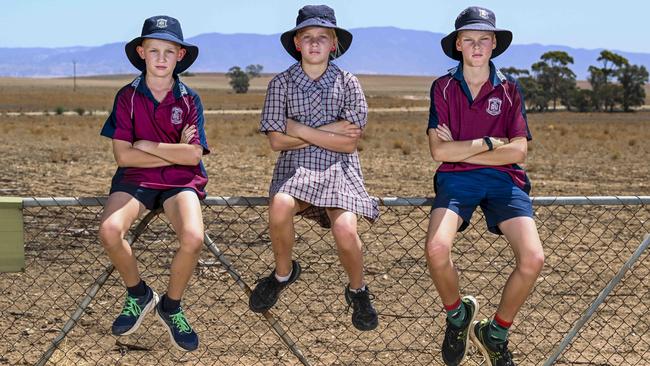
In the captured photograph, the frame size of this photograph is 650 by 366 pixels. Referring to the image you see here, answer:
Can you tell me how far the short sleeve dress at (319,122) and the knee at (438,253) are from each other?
17.7 inches

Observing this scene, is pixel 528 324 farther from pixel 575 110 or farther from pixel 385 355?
pixel 575 110

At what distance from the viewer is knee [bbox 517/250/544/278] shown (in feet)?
14.9

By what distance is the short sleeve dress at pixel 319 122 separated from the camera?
484cm

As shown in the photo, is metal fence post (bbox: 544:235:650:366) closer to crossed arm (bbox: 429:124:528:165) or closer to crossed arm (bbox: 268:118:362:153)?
crossed arm (bbox: 429:124:528:165)

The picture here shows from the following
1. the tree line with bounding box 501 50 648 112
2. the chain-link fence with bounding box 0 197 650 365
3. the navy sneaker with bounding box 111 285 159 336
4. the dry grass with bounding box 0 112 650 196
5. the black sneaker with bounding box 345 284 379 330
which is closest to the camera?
the navy sneaker with bounding box 111 285 159 336

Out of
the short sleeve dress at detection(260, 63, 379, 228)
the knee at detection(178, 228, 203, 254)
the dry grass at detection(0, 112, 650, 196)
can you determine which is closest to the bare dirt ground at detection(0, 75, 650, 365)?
the short sleeve dress at detection(260, 63, 379, 228)

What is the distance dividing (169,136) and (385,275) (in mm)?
4454

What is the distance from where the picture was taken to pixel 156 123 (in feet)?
16.3

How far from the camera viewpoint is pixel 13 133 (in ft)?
115

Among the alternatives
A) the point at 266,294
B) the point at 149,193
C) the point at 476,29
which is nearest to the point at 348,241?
the point at 266,294

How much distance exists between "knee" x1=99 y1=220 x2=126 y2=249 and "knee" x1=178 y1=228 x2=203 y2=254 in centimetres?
31

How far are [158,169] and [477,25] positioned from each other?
1.92 meters

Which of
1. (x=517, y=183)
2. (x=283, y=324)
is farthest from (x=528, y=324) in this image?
(x=517, y=183)

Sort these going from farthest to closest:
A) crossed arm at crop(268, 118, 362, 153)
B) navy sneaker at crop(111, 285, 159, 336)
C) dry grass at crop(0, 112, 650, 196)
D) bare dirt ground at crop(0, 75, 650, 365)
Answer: dry grass at crop(0, 112, 650, 196) < bare dirt ground at crop(0, 75, 650, 365) < crossed arm at crop(268, 118, 362, 153) < navy sneaker at crop(111, 285, 159, 336)
